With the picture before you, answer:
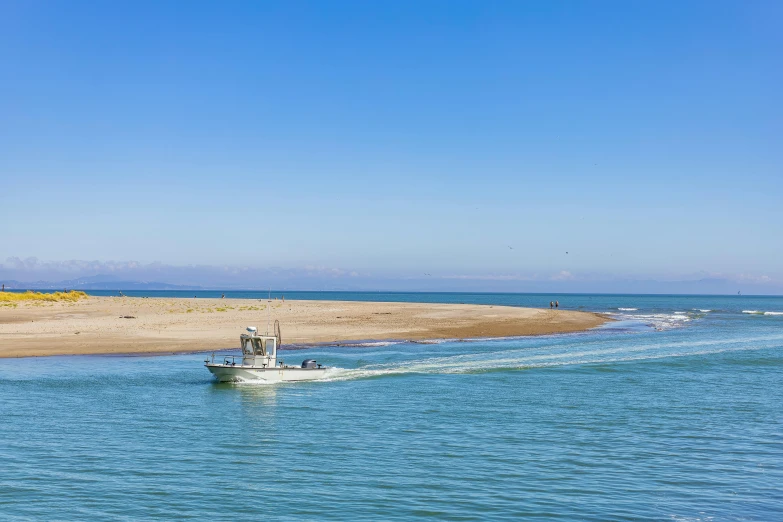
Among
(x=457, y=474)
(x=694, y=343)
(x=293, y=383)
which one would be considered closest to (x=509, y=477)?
(x=457, y=474)

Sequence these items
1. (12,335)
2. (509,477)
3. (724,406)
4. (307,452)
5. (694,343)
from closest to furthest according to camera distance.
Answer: (509,477), (307,452), (724,406), (12,335), (694,343)

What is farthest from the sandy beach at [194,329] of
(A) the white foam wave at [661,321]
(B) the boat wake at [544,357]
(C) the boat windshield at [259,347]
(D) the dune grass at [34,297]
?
(C) the boat windshield at [259,347]

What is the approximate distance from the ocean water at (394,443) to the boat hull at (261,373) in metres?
0.74

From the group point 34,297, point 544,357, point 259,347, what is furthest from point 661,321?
point 34,297

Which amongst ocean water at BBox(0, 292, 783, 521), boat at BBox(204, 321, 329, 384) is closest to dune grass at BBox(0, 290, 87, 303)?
ocean water at BBox(0, 292, 783, 521)

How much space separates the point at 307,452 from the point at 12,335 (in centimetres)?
4751

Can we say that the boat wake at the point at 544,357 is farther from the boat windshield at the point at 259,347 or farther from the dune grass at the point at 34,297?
the dune grass at the point at 34,297

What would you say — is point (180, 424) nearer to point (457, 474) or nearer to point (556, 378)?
point (457, 474)

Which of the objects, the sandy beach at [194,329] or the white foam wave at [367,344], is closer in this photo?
the sandy beach at [194,329]

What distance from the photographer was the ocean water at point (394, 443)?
19.8 metres

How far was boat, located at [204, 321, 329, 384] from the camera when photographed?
41.0m

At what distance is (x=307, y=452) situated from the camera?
83.9ft

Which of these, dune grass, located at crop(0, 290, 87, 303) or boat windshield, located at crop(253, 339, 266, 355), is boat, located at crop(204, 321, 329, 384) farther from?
dune grass, located at crop(0, 290, 87, 303)

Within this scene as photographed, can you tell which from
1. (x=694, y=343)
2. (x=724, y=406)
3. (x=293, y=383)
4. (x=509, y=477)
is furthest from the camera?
(x=694, y=343)
